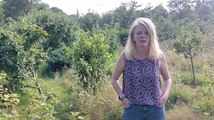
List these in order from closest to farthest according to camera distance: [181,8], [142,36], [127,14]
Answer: [142,36] → [127,14] → [181,8]

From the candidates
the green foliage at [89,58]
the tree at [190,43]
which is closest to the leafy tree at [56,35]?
the tree at [190,43]

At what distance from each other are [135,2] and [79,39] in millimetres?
17747

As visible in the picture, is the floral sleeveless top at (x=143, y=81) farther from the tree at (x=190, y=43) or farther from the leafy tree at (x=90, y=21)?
the leafy tree at (x=90, y=21)

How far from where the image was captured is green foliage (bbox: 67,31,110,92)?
6877mm

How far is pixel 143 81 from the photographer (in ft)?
9.82

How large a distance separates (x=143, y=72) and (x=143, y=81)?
0.28 feet

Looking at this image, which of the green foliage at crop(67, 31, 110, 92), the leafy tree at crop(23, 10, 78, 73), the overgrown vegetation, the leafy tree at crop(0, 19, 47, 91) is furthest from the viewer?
the leafy tree at crop(23, 10, 78, 73)

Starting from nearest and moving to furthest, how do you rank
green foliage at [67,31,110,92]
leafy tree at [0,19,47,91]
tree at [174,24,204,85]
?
1. leafy tree at [0,19,47,91]
2. green foliage at [67,31,110,92]
3. tree at [174,24,204,85]

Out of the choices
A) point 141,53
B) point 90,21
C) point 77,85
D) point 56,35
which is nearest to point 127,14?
point 90,21

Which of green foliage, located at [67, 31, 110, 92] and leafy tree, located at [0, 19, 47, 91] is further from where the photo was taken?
green foliage, located at [67, 31, 110, 92]

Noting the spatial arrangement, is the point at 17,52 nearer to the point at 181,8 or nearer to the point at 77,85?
the point at 77,85

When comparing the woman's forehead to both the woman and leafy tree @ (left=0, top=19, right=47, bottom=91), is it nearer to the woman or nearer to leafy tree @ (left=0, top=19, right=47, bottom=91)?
the woman

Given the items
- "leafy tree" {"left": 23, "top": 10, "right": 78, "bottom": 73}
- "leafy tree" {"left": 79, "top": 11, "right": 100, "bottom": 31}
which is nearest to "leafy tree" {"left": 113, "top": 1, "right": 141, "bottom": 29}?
"leafy tree" {"left": 79, "top": 11, "right": 100, "bottom": 31}

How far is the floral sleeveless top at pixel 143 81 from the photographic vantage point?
9.82ft
